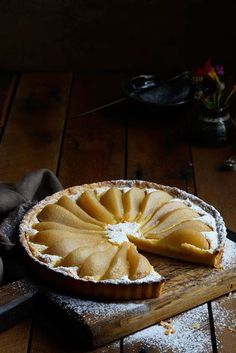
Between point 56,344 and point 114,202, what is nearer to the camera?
point 56,344

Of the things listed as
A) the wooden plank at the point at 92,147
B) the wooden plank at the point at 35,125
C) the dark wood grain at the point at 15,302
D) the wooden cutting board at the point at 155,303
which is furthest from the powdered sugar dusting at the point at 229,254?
the wooden plank at the point at 35,125

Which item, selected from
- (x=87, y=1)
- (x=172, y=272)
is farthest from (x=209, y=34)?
(x=172, y=272)

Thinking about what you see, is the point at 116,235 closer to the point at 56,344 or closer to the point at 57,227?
the point at 57,227

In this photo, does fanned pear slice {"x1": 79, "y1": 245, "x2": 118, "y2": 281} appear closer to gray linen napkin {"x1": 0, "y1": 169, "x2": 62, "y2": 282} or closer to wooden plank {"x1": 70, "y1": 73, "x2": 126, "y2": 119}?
gray linen napkin {"x1": 0, "y1": 169, "x2": 62, "y2": 282}

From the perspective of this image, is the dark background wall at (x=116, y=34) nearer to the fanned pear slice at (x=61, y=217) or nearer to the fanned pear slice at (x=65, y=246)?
the fanned pear slice at (x=61, y=217)

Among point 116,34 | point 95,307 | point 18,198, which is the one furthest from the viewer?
point 116,34

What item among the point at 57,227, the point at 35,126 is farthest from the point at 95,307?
the point at 35,126

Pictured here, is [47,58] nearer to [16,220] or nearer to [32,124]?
[32,124]
